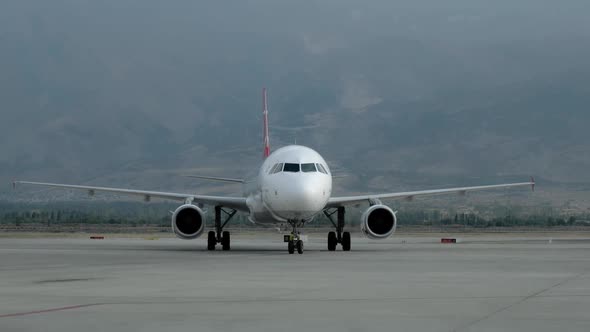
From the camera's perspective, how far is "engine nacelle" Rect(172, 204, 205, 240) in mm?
38838

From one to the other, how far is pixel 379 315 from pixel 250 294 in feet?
11.9

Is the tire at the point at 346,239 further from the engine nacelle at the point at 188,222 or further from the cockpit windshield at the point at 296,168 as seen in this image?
the engine nacelle at the point at 188,222

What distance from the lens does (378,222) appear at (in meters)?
38.5

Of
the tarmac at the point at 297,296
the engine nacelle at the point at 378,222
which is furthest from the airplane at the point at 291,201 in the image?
the tarmac at the point at 297,296

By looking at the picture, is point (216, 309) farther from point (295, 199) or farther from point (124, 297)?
point (295, 199)

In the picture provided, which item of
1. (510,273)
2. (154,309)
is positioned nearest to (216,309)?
(154,309)

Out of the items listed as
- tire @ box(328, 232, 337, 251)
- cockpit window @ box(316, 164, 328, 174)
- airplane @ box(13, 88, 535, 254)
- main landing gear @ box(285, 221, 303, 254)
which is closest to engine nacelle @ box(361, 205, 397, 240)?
airplane @ box(13, 88, 535, 254)

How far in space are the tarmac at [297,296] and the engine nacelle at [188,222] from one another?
Result: 11363 mm

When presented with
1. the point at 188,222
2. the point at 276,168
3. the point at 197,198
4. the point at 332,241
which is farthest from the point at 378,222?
the point at 197,198

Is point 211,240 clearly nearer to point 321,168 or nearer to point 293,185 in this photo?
point 321,168

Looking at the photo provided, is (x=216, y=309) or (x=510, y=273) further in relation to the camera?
(x=510, y=273)

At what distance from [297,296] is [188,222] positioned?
22.4 m

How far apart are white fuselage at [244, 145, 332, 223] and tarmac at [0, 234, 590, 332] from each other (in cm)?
805

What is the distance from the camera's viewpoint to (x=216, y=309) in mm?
15023
